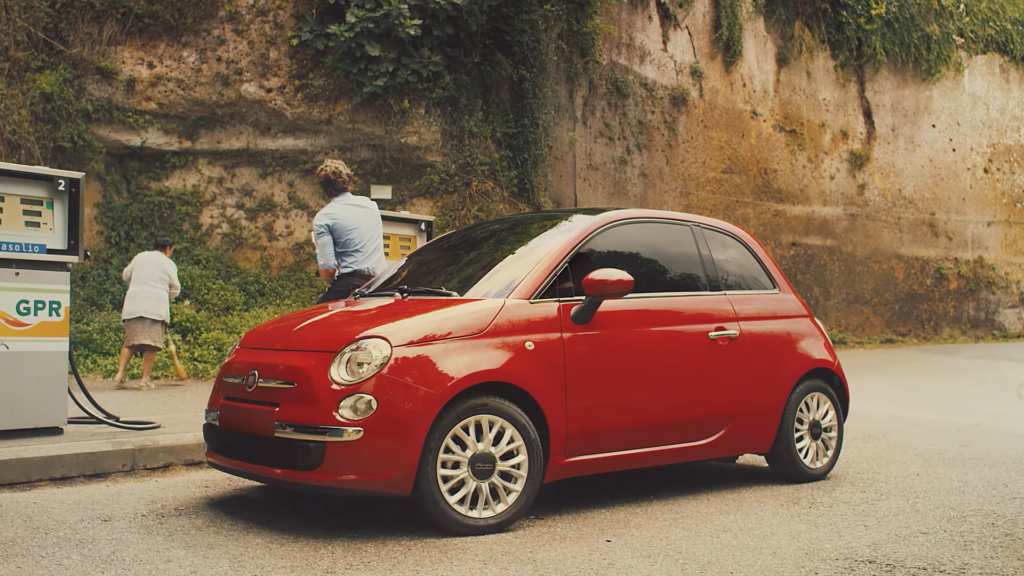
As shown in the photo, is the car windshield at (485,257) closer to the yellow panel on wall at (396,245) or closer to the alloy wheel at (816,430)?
the alloy wheel at (816,430)

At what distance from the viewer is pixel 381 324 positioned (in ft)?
15.0

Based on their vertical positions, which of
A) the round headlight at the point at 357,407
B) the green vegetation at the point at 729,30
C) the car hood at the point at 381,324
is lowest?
the round headlight at the point at 357,407

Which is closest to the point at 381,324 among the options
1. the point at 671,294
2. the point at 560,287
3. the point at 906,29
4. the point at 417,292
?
the point at 417,292

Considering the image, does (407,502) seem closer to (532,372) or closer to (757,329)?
(532,372)

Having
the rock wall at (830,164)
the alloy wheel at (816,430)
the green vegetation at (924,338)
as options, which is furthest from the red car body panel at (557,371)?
the green vegetation at (924,338)

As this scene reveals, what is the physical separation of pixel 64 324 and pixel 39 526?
240 centimetres

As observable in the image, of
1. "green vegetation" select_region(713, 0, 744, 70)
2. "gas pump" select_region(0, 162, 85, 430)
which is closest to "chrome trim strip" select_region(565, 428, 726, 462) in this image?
"gas pump" select_region(0, 162, 85, 430)

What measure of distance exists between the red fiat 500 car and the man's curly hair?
58.7 inches

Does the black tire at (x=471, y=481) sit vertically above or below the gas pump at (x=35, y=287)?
below

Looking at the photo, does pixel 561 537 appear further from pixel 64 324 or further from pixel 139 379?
pixel 139 379

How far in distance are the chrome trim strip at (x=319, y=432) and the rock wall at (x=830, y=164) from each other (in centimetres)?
1209

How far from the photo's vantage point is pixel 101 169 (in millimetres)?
13938

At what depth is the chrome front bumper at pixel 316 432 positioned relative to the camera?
4.29 metres

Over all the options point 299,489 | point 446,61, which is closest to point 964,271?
point 446,61
